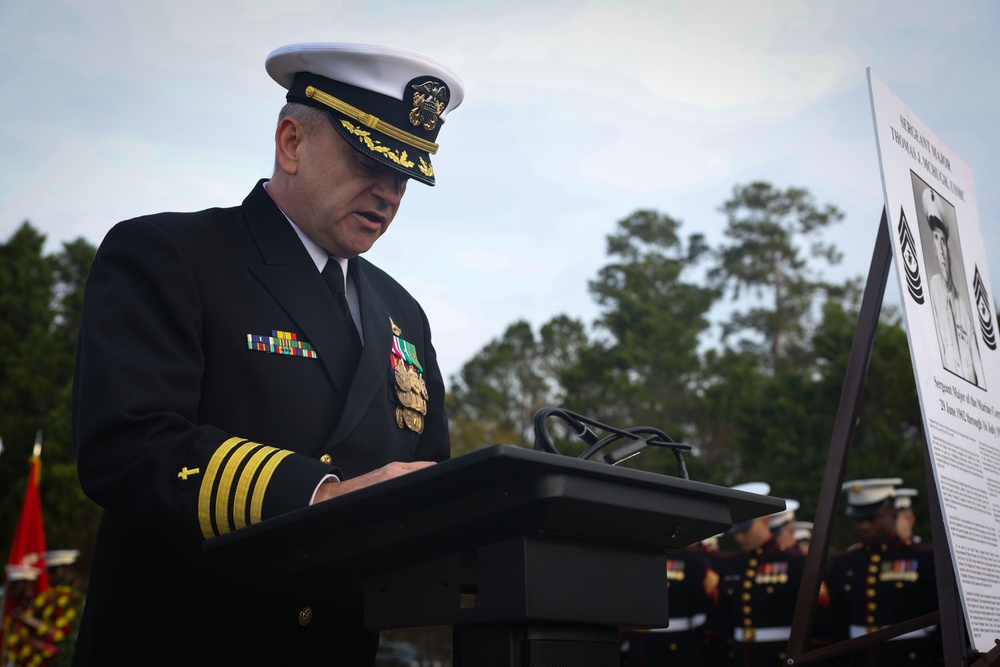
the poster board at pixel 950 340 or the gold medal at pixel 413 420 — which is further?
the poster board at pixel 950 340

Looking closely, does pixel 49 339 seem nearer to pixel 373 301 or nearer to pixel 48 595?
pixel 48 595

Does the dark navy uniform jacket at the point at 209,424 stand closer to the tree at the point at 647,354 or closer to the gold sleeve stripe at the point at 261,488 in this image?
the gold sleeve stripe at the point at 261,488

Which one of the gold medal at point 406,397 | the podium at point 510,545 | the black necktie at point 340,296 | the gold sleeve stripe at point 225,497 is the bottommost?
the podium at point 510,545

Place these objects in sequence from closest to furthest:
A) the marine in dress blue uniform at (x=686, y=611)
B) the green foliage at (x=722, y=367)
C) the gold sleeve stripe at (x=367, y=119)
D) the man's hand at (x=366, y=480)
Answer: the man's hand at (x=366, y=480) < the gold sleeve stripe at (x=367, y=119) < the marine in dress blue uniform at (x=686, y=611) < the green foliage at (x=722, y=367)

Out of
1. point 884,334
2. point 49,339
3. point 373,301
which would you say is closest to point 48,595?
point 373,301

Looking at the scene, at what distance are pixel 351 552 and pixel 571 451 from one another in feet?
83.3

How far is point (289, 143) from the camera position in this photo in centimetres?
237

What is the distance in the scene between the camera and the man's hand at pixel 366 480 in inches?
61.5

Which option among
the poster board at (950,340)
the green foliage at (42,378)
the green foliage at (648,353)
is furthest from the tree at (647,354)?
the poster board at (950,340)

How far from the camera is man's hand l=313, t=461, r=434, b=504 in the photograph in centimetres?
156

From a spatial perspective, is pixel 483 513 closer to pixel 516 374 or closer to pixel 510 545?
pixel 510 545

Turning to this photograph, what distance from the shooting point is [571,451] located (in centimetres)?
2662

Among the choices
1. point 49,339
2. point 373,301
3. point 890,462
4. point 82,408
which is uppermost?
point 49,339

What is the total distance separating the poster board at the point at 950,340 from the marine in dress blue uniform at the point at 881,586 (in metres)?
5.82
